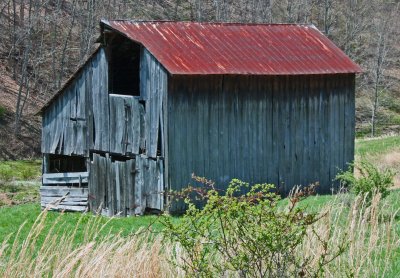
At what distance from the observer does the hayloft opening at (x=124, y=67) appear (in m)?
25.0

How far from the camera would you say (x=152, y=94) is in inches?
907

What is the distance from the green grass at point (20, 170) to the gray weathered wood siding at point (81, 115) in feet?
21.5

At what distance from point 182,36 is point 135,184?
172 inches

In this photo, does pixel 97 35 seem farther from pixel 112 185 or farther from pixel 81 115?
pixel 112 185

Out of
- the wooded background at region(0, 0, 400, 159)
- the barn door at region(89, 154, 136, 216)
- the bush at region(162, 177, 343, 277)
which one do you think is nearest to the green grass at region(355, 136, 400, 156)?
the wooded background at region(0, 0, 400, 159)

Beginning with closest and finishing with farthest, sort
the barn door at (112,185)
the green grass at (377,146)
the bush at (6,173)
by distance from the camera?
the barn door at (112,185) → the bush at (6,173) → the green grass at (377,146)

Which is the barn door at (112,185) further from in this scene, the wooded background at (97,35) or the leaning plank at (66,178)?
the wooded background at (97,35)

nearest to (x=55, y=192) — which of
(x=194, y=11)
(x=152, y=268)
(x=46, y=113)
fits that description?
(x=46, y=113)

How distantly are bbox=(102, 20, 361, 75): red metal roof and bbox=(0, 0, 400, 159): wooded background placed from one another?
15154 millimetres

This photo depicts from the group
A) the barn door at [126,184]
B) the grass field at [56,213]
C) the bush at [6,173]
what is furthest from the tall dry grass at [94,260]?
the bush at [6,173]

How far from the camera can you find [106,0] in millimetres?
59469

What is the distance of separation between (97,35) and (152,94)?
101ft

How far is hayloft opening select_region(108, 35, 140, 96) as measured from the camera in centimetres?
2498

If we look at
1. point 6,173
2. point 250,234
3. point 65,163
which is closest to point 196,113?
point 65,163
